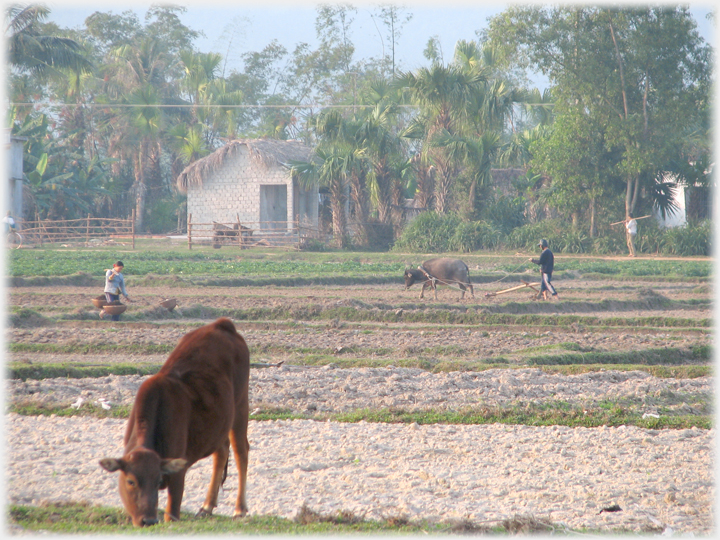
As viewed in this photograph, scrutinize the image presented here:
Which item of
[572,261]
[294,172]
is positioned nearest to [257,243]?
[294,172]

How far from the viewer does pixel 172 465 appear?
3.97 m

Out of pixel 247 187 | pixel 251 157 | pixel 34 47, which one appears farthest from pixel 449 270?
pixel 34 47

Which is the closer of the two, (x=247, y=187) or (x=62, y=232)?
(x=247, y=187)

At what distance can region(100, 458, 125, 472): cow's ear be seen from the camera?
385 centimetres

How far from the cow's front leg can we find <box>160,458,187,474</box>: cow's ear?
0.70 feet

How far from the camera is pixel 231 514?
200 inches

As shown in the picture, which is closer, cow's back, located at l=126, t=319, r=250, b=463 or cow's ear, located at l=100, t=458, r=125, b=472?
cow's ear, located at l=100, t=458, r=125, b=472

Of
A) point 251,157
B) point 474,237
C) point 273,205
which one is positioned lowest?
point 474,237

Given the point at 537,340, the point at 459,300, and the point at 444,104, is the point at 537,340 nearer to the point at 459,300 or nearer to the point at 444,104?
the point at 459,300

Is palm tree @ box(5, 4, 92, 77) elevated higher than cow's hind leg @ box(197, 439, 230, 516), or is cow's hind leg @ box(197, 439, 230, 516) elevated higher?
palm tree @ box(5, 4, 92, 77)

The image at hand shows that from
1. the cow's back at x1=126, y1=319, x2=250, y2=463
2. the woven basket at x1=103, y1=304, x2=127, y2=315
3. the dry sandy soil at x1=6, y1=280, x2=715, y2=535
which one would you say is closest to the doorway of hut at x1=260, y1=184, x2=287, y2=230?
the woven basket at x1=103, y1=304, x2=127, y2=315

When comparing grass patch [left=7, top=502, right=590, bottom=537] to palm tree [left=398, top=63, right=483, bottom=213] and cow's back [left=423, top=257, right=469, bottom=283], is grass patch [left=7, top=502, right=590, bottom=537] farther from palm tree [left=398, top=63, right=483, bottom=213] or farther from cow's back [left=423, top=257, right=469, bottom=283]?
palm tree [left=398, top=63, right=483, bottom=213]

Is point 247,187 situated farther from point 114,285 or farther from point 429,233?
point 114,285

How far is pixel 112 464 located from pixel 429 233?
27.8 meters
